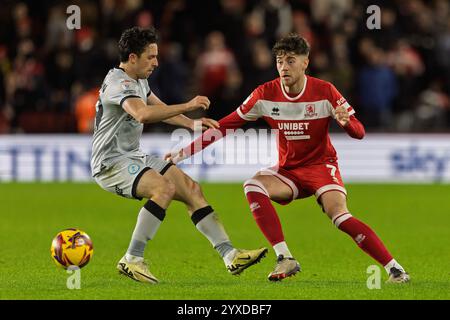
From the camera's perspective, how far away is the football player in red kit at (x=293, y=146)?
812cm

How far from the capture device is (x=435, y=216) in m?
13.4

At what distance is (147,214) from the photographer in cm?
802

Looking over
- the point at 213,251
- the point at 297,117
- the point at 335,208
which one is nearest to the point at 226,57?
the point at 213,251

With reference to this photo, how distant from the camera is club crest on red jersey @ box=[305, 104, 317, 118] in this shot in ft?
27.3

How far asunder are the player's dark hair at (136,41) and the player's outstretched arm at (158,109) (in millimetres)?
494

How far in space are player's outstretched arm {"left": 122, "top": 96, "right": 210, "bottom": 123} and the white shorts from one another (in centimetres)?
51

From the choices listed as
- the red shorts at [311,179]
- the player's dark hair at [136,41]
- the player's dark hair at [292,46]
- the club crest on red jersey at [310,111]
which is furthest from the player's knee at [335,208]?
the player's dark hair at [136,41]

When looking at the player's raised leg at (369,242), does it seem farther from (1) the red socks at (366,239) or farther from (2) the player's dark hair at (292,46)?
(2) the player's dark hair at (292,46)

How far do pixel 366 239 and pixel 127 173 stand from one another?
187cm

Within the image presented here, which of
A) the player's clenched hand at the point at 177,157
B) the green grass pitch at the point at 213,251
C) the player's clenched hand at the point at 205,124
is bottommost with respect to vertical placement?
the green grass pitch at the point at 213,251

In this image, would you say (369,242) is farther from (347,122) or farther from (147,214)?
(147,214)

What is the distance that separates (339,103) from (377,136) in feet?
31.6
